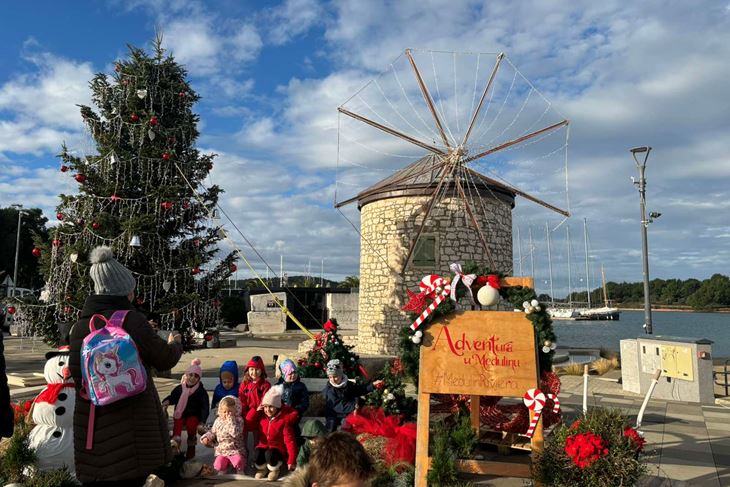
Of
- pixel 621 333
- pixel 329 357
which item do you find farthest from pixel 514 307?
pixel 621 333

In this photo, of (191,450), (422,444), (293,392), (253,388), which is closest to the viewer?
(422,444)

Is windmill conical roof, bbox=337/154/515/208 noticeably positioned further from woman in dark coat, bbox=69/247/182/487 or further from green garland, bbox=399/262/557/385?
woman in dark coat, bbox=69/247/182/487

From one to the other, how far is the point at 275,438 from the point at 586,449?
120 inches

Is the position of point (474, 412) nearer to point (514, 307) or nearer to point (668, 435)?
point (514, 307)

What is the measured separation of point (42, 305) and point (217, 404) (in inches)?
259

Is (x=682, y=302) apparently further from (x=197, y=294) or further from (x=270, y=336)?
(x=197, y=294)

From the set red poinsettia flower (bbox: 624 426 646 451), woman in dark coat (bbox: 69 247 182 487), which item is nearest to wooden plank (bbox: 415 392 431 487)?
red poinsettia flower (bbox: 624 426 646 451)

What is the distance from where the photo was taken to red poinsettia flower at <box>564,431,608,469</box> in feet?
13.1

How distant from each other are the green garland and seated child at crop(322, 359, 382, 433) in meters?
1.14

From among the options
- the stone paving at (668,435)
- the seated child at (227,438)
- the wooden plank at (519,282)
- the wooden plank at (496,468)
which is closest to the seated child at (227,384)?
the seated child at (227,438)

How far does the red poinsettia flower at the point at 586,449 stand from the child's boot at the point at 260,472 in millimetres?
2989

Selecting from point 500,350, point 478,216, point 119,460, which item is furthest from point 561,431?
point 478,216

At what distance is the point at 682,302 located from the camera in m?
106

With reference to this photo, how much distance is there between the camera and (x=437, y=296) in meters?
4.75
